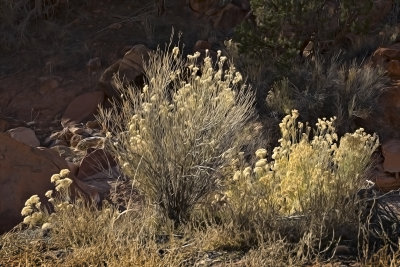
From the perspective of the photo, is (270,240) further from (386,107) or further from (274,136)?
(386,107)

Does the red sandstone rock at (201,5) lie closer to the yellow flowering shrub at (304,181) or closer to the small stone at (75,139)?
the small stone at (75,139)

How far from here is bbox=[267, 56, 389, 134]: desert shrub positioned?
1022cm

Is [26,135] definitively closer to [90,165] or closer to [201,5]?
[90,165]

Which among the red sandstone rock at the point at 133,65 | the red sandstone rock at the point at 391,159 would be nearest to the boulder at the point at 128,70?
the red sandstone rock at the point at 133,65

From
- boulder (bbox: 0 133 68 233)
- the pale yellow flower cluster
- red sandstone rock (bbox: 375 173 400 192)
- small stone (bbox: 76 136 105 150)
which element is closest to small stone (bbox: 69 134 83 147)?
small stone (bbox: 76 136 105 150)

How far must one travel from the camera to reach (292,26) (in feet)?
39.2

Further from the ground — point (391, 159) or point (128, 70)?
point (128, 70)

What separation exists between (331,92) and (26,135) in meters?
4.61

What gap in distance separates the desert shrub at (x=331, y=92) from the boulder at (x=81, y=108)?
3.16m

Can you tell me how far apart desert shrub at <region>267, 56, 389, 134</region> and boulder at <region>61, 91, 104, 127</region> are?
3.16 meters

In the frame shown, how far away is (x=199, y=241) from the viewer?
4.20m

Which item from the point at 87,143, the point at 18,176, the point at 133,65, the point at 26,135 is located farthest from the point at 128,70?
the point at 18,176

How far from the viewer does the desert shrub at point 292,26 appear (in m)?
11.2

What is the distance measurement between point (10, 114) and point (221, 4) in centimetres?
475
